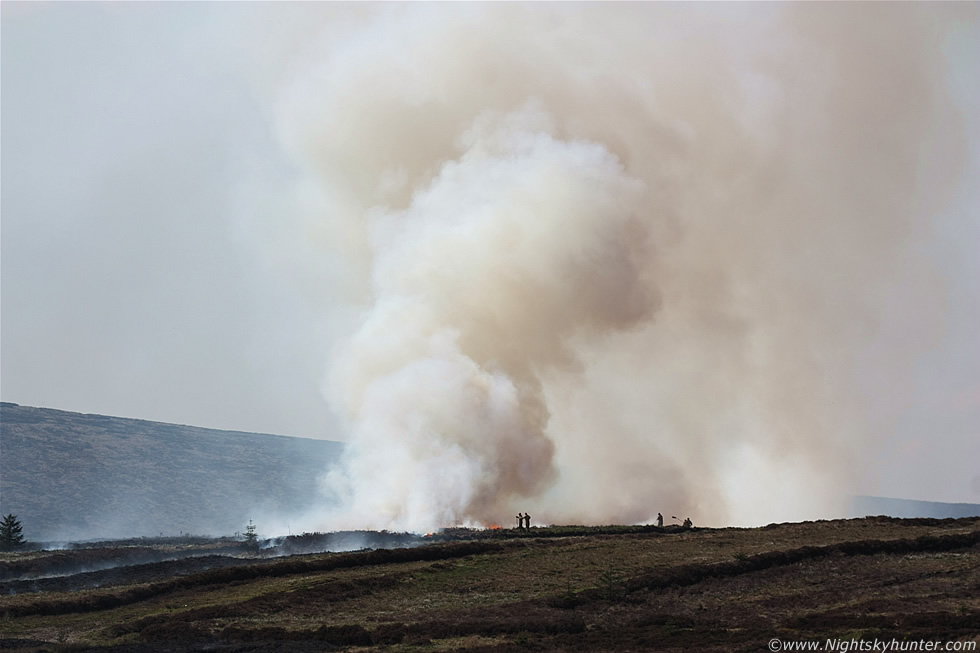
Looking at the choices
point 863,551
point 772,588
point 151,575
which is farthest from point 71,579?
point 863,551

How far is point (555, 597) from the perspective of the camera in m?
53.4

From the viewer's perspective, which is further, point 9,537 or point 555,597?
point 9,537

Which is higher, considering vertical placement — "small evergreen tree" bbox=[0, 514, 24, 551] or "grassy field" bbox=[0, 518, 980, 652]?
"small evergreen tree" bbox=[0, 514, 24, 551]

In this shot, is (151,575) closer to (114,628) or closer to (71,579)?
(71,579)

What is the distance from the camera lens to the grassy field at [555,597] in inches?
1684

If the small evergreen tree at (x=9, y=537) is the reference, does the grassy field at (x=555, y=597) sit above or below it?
below

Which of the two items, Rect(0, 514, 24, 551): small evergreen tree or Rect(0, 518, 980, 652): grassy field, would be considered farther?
Rect(0, 514, 24, 551): small evergreen tree

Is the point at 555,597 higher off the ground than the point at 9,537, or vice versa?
the point at 9,537

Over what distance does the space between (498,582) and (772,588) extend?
15.4m

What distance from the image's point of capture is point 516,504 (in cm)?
10862

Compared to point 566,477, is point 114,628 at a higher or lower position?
lower

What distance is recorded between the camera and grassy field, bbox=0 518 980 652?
42781mm

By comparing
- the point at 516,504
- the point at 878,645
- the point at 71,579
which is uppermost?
the point at 516,504

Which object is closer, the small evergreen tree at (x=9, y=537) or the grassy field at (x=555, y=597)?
the grassy field at (x=555, y=597)
